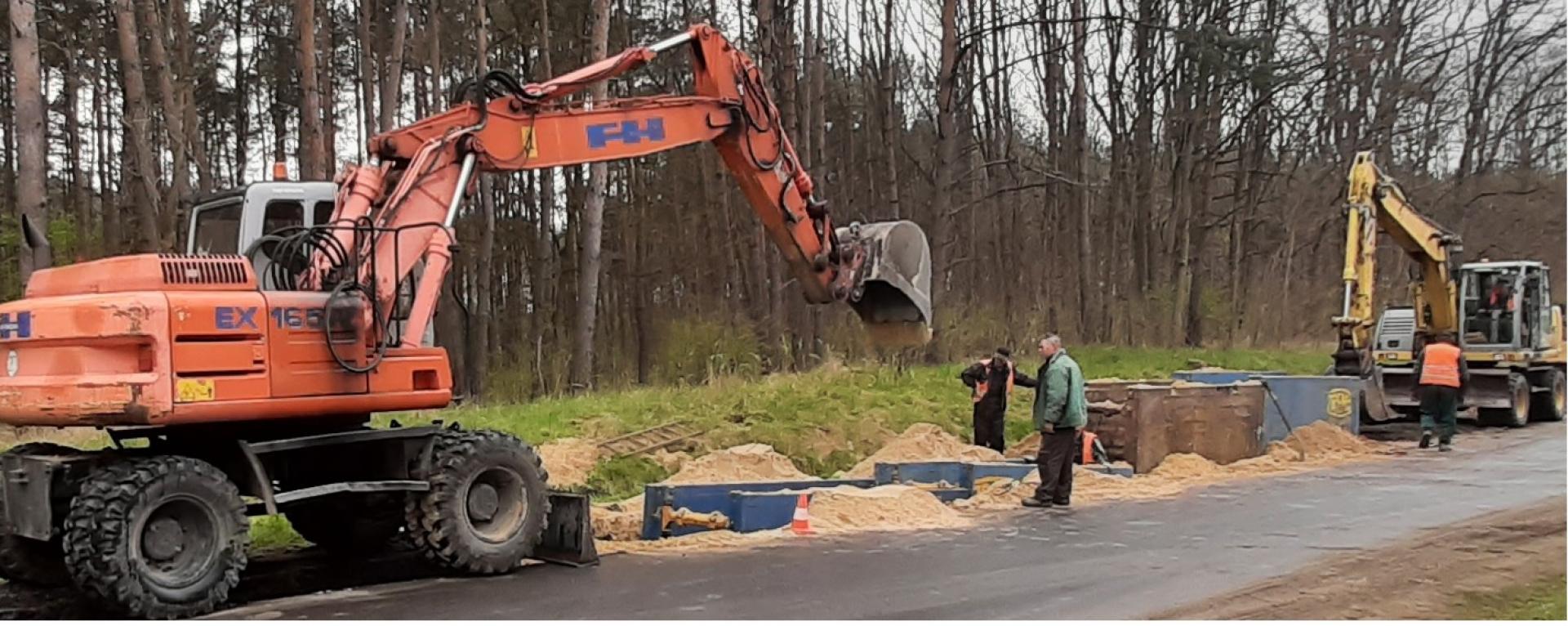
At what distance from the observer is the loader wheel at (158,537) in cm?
805

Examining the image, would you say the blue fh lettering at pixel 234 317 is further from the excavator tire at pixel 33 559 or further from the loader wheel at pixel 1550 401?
the loader wheel at pixel 1550 401

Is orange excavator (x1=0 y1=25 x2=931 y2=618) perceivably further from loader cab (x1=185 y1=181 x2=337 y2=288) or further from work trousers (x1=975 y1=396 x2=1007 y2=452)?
work trousers (x1=975 y1=396 x2=1007 y2=452)

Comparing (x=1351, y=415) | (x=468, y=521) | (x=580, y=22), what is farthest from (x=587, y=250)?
(x=468, y=521)

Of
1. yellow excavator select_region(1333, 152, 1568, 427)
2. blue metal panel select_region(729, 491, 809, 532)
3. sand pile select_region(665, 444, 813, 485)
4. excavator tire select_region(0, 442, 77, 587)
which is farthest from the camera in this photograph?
yellow excavator select_region(1333, 152, 1568, 427)

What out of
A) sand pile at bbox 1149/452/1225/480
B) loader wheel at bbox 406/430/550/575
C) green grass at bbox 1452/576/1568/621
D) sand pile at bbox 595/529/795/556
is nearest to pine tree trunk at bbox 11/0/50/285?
loader wheel at bbox 406/430/550/575

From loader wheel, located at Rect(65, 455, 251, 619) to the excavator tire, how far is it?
1.05m

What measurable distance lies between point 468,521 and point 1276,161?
33.8 metres

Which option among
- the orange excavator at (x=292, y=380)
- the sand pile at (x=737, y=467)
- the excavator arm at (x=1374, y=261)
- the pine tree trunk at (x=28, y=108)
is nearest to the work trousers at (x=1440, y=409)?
the excavator arm at (x=1374, y=261)

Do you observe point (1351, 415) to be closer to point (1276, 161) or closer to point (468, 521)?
point (468, 521)

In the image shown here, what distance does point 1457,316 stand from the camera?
23.4 meters

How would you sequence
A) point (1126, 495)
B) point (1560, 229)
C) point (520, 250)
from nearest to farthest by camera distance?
point (1126, 495) → point (520, 250) → point (1560, 229)

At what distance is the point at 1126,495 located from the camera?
545 inches

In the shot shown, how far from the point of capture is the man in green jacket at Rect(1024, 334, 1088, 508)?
42.8 ft

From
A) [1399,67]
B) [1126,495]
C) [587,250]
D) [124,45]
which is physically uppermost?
[1399,67]
